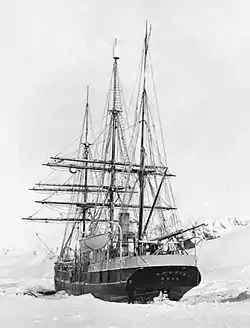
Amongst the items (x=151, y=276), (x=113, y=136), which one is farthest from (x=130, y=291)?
(x=113, y=136)

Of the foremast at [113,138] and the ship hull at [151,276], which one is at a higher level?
the foremast at [113,138]

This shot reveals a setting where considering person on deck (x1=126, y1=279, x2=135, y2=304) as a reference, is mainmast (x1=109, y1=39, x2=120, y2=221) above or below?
above

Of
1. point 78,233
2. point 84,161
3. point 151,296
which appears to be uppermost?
point 84,161

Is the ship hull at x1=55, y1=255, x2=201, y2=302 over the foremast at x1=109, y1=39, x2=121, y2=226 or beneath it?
beneath

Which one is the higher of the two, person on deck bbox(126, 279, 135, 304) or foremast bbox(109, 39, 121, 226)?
foremast bbox(109, 39, 121, 226)

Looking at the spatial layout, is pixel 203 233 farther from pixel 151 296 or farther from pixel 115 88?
pixel 151 296

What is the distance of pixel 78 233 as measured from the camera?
79.6 metres

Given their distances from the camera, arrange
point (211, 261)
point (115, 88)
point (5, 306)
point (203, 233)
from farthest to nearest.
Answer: point (203, 233), point (211, 261), point (115, 88), point (5, 306)

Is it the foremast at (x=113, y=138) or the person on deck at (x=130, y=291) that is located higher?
the foremast at (x=113, y=138)

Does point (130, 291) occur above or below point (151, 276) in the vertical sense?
below

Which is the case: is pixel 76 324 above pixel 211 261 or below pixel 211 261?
below

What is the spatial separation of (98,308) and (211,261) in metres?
101

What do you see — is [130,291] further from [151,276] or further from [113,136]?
[113,136]

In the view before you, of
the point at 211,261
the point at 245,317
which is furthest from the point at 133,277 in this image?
the point at 211,261
